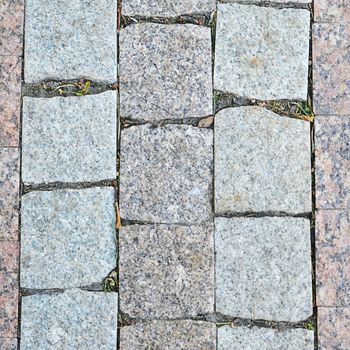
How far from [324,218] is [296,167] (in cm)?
25

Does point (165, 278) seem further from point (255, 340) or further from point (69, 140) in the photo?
point (69, 140)

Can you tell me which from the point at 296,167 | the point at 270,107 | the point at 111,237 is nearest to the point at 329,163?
the point at 296,167

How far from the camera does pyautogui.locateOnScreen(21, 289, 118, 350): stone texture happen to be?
2537 millimetres

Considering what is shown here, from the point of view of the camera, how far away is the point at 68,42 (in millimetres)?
2625

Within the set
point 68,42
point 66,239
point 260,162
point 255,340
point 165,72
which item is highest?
point 68,42

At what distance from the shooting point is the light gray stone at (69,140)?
2.58 metres

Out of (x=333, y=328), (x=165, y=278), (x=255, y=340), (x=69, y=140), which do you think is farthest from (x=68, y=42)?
(x=333, y=328)

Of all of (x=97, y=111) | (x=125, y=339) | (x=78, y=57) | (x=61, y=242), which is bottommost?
(x=125, y=339)

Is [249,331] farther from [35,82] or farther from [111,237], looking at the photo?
[35,82]

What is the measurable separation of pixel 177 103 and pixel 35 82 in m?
0.62

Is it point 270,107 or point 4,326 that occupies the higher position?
point 270,107

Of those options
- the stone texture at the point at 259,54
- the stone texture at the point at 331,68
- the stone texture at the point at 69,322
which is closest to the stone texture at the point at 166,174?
the stone texture at the point at 259,54

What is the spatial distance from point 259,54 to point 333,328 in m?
1.21

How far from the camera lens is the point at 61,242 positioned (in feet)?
8.39
